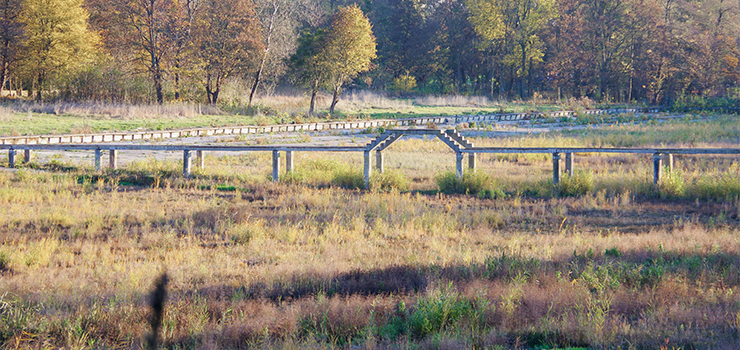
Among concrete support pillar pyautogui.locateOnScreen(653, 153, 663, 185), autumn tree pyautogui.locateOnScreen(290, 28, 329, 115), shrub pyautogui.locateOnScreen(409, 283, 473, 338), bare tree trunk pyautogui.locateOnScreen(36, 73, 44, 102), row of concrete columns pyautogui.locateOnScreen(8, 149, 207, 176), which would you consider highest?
autumn tree pyautogui.locateOnScreen(290, 28, 329, 115)

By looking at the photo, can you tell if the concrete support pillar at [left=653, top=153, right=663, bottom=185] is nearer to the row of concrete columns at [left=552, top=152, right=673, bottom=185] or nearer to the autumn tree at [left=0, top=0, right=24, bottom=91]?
the row of concrete columns at [left=552, top=152, right=673, bottom=185]

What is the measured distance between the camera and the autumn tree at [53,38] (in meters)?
40.8

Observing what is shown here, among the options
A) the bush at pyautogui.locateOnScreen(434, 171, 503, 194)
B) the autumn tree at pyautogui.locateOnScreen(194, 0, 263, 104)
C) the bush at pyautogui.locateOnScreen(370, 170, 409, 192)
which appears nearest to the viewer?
the bush at pyautogui.locateOnScreen(434, 171, 503, 194)

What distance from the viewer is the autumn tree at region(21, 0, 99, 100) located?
4078 cm

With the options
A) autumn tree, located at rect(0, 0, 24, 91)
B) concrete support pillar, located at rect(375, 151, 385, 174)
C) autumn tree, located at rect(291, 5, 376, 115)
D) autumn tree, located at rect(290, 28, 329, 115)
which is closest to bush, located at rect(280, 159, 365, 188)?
concrete support pillar, located at rect(375, 151, 385, 174)

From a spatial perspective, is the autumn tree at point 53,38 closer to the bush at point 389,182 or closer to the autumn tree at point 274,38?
the autumn tree at point 274,38

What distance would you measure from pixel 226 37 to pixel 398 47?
40.7 meters

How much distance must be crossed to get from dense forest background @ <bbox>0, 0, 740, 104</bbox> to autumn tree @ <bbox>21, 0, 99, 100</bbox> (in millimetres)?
87

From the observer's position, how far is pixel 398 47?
81.5m

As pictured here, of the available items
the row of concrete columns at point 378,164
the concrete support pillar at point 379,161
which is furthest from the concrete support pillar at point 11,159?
the concrete support pillar at point 379,161

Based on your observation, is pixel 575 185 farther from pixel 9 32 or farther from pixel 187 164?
pixel 9 32

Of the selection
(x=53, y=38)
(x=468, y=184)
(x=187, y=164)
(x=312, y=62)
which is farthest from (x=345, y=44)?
(x=468, y=184)

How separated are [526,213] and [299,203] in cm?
453

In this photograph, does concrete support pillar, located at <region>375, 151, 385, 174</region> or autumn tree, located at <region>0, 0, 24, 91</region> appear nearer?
concrete support pillar, located at <region>375, 151, 385, 174</region>
